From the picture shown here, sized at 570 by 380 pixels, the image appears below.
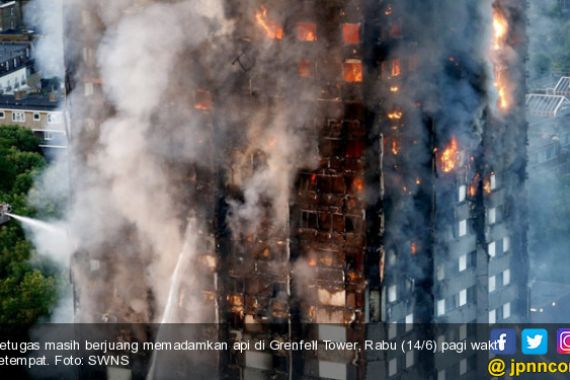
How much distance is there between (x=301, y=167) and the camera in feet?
302

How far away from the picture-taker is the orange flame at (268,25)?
9125cm

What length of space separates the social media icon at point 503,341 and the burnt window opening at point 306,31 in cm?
2123

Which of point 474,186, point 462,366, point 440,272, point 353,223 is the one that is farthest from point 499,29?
point 462,366

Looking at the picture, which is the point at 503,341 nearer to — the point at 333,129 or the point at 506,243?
the point at 506,243

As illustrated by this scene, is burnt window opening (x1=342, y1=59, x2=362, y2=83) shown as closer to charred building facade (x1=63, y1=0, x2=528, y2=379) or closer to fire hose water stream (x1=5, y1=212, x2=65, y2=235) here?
charred building facade (x1=63, y1=0, x2=528, y2=379)

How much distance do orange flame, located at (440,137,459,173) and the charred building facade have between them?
103 millimetres

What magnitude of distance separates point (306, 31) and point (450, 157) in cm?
1151

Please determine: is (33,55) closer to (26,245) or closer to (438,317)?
(26,245)

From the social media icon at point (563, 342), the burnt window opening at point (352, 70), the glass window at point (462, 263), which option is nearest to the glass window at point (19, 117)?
the social media icon at point (563, 342)

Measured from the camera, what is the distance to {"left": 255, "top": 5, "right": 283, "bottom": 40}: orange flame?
299 feet

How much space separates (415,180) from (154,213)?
1358cm

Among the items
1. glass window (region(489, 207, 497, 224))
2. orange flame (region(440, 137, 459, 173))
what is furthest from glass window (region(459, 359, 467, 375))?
orange flame (region(440, 137, 459, 173))

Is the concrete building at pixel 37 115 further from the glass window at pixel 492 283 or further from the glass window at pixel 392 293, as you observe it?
the glass window at pixel 392 293

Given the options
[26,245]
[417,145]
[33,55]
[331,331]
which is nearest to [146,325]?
[331,331]
